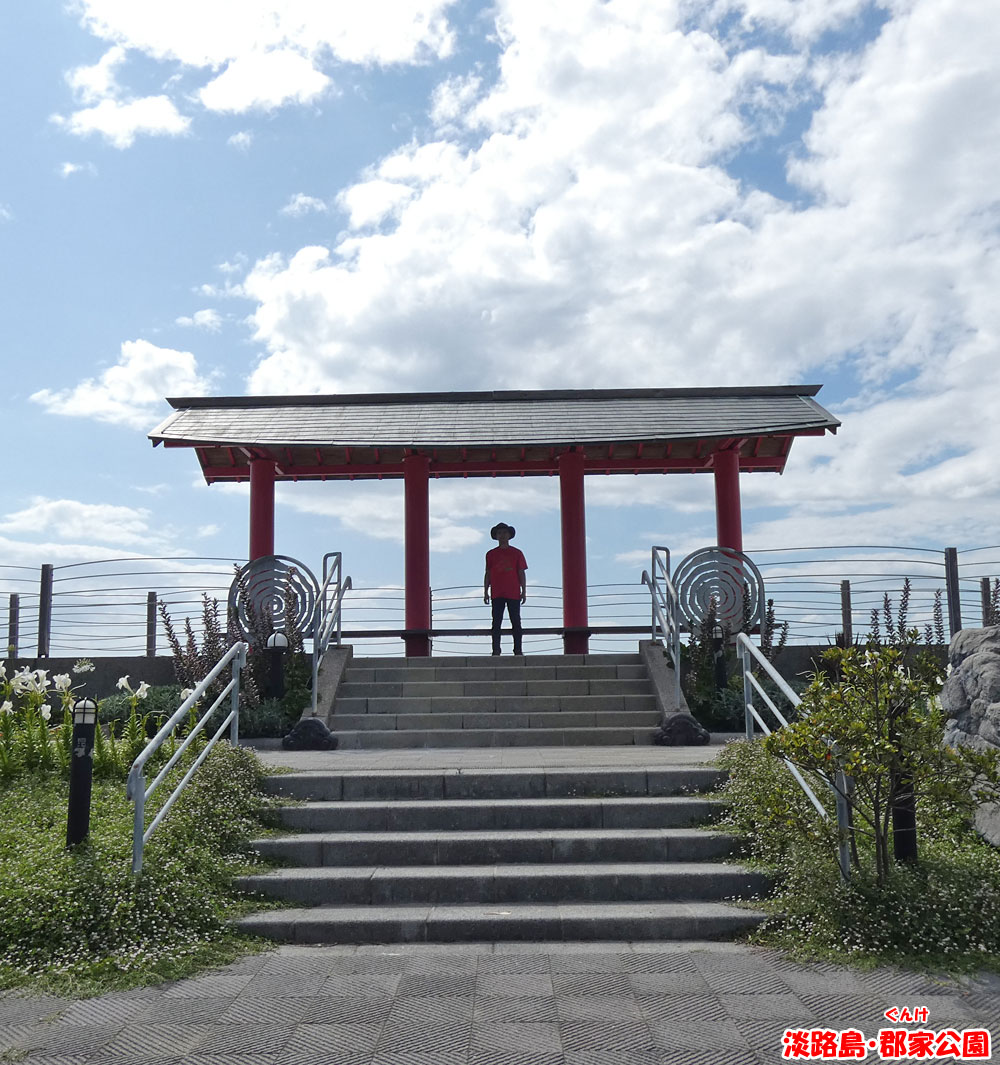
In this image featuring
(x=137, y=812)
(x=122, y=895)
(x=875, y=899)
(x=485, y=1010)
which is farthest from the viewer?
(x=137, y=812)

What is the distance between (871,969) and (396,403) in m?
11.3

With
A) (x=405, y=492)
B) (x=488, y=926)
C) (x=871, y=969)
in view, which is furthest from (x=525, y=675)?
(x=871, y=969)

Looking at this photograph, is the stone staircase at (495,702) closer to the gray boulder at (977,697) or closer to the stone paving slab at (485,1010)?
the gray boulder at (977,697)

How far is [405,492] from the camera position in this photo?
43.7ft

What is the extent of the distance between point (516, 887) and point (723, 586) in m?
6.79

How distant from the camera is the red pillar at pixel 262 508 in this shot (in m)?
12.9

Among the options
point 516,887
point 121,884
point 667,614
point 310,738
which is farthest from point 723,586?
point 121,884

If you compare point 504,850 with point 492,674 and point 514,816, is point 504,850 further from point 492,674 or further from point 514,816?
point 492,674

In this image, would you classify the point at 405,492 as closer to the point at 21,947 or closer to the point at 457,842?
the point at 457,842

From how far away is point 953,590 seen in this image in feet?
42.5

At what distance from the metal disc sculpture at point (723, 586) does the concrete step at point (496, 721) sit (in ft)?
6.11

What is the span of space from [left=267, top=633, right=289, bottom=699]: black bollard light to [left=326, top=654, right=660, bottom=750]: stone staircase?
25.7 inches

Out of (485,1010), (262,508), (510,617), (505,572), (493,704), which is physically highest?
(262,508)

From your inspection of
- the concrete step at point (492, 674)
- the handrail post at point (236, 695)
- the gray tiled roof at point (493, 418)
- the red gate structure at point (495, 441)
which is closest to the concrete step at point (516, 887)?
the handrail post at point (236, 695)
